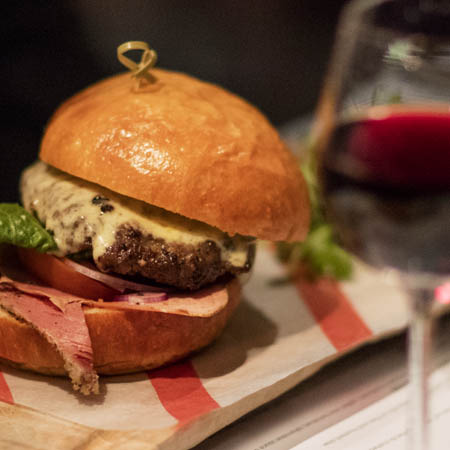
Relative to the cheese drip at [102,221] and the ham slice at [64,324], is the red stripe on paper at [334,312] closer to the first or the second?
the cheese drip at [102,221]

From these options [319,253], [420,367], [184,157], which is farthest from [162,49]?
[420,367]

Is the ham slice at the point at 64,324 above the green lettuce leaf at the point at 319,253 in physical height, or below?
above

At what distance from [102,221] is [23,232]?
0.26 metres

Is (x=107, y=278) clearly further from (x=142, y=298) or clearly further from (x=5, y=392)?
(x=5, y=392)

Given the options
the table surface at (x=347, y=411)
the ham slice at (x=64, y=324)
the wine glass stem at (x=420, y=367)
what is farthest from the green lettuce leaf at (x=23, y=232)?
the wine glass stem at (x=420, y=367)

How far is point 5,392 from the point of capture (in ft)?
6.47

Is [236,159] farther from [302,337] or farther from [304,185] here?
[302,337]

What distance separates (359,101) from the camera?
4.07 feet

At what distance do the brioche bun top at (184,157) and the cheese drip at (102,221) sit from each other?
8 cm

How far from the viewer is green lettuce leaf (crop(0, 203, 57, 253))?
2.01 meters

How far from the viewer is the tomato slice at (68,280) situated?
2.02 metres

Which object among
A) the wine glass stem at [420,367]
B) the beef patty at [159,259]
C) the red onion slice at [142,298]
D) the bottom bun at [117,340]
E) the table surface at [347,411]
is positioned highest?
the wine glass stem at [420,367]

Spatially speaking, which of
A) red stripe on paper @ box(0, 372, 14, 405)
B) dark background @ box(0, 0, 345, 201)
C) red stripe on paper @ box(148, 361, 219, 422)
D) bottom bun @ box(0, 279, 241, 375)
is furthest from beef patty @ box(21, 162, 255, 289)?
dark background @ box(0, 0, 345, 201)

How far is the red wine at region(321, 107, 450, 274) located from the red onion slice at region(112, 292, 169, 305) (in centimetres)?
89
